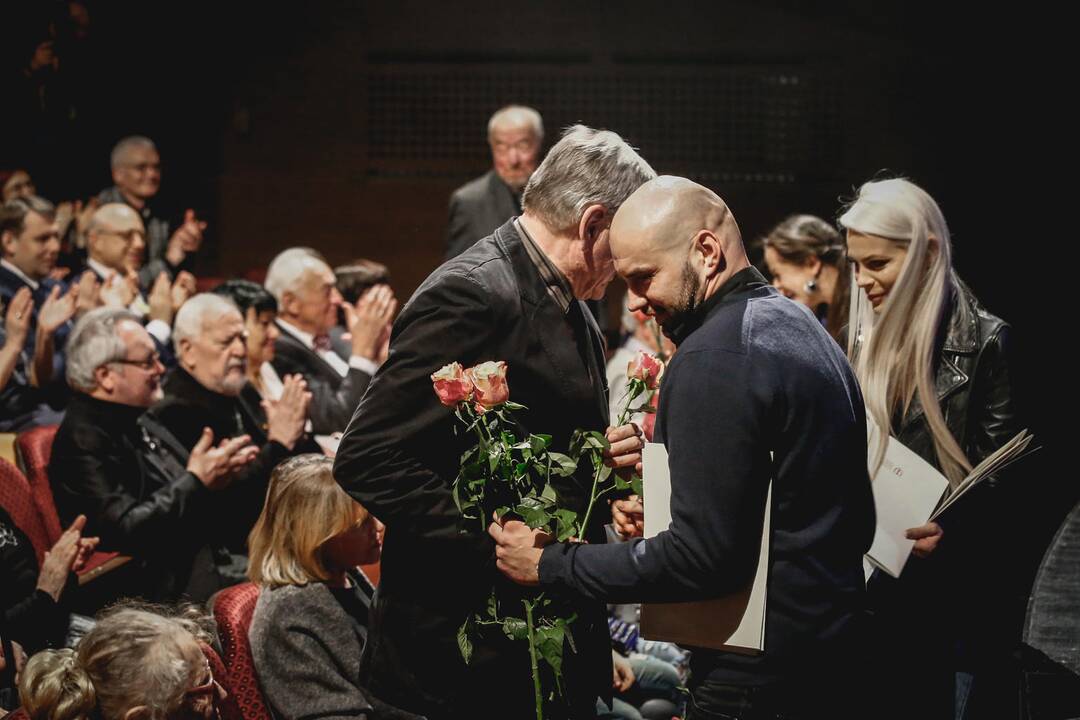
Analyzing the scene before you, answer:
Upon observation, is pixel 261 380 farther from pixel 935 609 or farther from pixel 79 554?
pixel 935 609

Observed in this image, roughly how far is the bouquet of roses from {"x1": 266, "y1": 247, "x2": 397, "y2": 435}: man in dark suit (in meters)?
2.10

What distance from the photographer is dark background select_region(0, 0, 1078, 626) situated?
636 centimetres

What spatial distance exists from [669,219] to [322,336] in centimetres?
312

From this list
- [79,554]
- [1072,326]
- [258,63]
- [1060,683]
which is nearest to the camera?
[1060,683]

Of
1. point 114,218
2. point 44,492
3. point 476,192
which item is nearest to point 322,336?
point 476,192

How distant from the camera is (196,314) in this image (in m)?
3.63

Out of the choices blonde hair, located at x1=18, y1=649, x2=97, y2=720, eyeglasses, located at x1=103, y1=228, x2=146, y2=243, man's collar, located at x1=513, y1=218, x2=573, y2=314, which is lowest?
blonde hair, located at x1=18, y1=649, x2=97, y2=720

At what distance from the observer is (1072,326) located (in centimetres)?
615

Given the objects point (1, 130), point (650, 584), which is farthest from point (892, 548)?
point (1, 130)

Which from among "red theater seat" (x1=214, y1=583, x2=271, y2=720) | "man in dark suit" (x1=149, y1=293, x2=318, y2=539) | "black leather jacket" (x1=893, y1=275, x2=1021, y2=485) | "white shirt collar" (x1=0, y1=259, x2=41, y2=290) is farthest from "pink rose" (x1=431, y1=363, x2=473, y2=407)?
"white shirt collar" (x1=0, y1=259, x2=41, y2=290)

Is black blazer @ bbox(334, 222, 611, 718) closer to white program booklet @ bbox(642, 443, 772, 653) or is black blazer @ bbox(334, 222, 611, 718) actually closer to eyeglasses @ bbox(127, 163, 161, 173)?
white program booklet @ bbox(642, 443, 772, 653)

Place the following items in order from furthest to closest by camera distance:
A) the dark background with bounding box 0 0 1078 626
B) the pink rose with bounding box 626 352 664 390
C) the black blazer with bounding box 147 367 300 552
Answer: the dark background with bounding box 0 0 1078 626 < the black blazer with bounding box 147 367 300 552 < the pink rose with bounding box 626 352 664 390

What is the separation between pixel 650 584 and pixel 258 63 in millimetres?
5797

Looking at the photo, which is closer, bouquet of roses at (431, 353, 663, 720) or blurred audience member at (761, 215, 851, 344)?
bouquet of roses at (431, 353, 663, 720)
